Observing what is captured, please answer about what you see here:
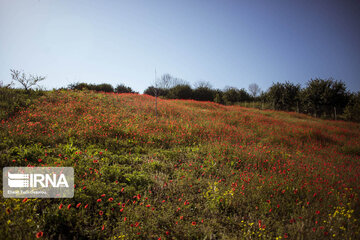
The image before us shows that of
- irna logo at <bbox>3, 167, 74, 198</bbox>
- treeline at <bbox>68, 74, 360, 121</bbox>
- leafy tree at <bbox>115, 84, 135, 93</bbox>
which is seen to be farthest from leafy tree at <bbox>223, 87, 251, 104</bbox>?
irna logo at <bbox>3, 167, 74, 198</bbox>

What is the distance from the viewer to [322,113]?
2709cm

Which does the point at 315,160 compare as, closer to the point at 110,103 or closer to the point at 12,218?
the point at 12,218

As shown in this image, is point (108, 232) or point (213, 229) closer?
point (108, 232)

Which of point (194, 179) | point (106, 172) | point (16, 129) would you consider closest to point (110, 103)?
point (16, 129)

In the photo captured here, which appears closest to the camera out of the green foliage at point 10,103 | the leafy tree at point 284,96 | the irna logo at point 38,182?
the irna logo at point 38,182

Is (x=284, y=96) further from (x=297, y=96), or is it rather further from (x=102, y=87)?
(x=102, y=87)

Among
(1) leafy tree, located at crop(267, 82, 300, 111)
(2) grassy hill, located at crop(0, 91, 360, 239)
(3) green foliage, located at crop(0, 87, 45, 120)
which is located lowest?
(2) grassy hill, located at crop(0, 91, 360, 239)

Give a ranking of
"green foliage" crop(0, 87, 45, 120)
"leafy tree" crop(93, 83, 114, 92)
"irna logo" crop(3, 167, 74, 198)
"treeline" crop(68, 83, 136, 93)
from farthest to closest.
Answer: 1. "leafy tree" crop(93, 83, 114, 92)
2. "treeline" crop(68, 83, 136, 93)
3. "green foliage" crop(0, 87, 45, 120)
4. "irna logo" crop(3, 167, 74, 198)

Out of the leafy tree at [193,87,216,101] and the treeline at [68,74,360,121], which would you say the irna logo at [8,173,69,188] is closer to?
the treeline at [68,74,360,121]

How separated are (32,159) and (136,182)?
11.2 ft

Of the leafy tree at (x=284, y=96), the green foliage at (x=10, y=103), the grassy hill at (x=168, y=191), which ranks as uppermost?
the leafy tree at (x=284, y=96)

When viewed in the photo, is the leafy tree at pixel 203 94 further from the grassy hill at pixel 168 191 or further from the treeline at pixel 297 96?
the grassy hill at pixel 168 191

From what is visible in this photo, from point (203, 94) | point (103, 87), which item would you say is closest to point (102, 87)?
point (103, 87)

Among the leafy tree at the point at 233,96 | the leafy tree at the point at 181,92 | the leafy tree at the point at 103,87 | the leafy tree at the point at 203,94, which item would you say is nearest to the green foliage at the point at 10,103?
the leafy tree at the point at 103,87
